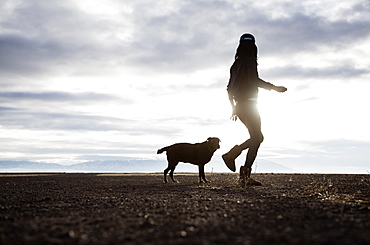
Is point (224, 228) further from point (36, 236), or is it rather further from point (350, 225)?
point (36, 236)

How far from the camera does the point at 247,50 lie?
8047 mm

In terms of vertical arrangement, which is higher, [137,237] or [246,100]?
[246,100]

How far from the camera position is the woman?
7.80 metres

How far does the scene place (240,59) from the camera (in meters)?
8.12

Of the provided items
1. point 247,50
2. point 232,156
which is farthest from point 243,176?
point 247,50

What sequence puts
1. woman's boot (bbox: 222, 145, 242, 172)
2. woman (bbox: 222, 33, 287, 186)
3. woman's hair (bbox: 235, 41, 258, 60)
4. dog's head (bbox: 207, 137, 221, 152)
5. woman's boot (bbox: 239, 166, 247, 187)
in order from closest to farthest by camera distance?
woman's boot (bbox: 239, 166, 247, 187), woman (bbox: 222, 33, 287, 186), woman's hair (bbox: 235, 41, 258, 60), woman's boot (bbox: 222, 145, 242, 172), dog's head (bbox: 207, 137, 221, 152)

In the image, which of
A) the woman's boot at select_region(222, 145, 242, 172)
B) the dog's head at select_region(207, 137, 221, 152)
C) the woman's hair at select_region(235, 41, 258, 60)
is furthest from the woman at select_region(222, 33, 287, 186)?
the dog's head at select_region(207, 137, 221, 152)

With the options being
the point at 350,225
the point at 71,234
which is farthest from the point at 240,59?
the point at 71,234

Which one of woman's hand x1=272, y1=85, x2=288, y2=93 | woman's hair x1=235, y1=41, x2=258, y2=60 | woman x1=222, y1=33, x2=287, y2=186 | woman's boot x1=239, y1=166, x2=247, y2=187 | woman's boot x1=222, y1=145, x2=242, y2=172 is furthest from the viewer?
woman's boot x1=222, y1=145, x2=242, y2=172

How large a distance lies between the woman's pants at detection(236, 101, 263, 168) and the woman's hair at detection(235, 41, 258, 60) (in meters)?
0.98

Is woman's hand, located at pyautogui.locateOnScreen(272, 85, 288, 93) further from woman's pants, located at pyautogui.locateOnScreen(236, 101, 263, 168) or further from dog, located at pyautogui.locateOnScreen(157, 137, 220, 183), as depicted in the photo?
dog, located at pyautogui.locateOnScreen(157, 137, 220, 183)

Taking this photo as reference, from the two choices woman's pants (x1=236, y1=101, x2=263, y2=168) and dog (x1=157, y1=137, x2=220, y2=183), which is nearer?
woman's pants (x1=236, y1=101, x2=263, y2=168)

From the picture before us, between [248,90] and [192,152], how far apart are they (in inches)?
199

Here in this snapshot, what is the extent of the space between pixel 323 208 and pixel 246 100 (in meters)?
4.34
